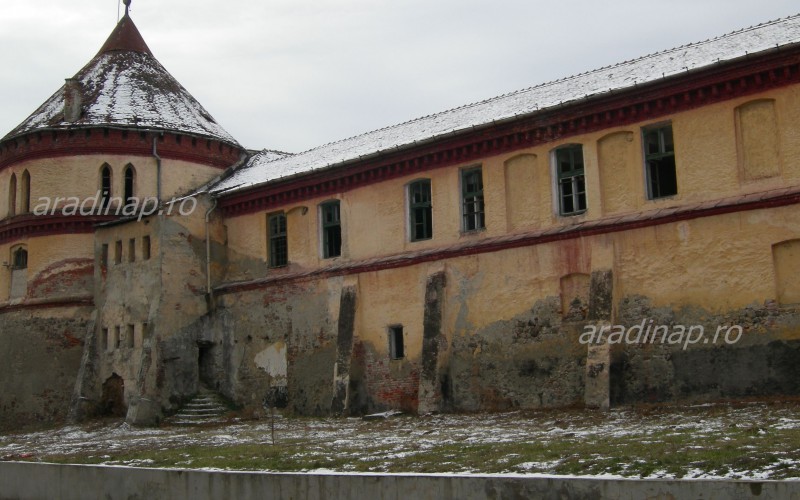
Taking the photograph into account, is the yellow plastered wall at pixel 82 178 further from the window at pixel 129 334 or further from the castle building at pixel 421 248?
the window at pixel 129 334

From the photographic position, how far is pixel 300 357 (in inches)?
1127

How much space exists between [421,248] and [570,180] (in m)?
4.80

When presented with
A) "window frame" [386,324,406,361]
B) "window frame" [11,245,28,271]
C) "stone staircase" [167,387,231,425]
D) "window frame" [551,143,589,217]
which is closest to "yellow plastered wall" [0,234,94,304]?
"window frame" [11,245,28,271]

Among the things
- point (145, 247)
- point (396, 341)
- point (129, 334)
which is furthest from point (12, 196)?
point (396, 341)

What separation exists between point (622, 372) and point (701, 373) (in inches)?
67.7

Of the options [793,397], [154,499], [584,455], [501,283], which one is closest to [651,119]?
[501,283]

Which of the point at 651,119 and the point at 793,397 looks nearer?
the point at 793,397

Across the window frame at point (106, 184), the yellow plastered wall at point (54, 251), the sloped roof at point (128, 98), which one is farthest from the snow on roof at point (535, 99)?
the yellow plastered wall at point (54, 251)

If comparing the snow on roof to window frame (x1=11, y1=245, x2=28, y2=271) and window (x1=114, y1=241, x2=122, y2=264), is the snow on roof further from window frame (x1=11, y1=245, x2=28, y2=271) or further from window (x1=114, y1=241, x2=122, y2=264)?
window frame (x1=11, y1=245, x2=28, y2=271)

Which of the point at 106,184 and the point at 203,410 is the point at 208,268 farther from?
the point at 106,184

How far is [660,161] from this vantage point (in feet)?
73.2

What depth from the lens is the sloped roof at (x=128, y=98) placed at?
33969 mm

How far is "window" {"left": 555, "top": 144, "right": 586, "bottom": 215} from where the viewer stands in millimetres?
23531

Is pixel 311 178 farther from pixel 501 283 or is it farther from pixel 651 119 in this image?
pixel 651 119
